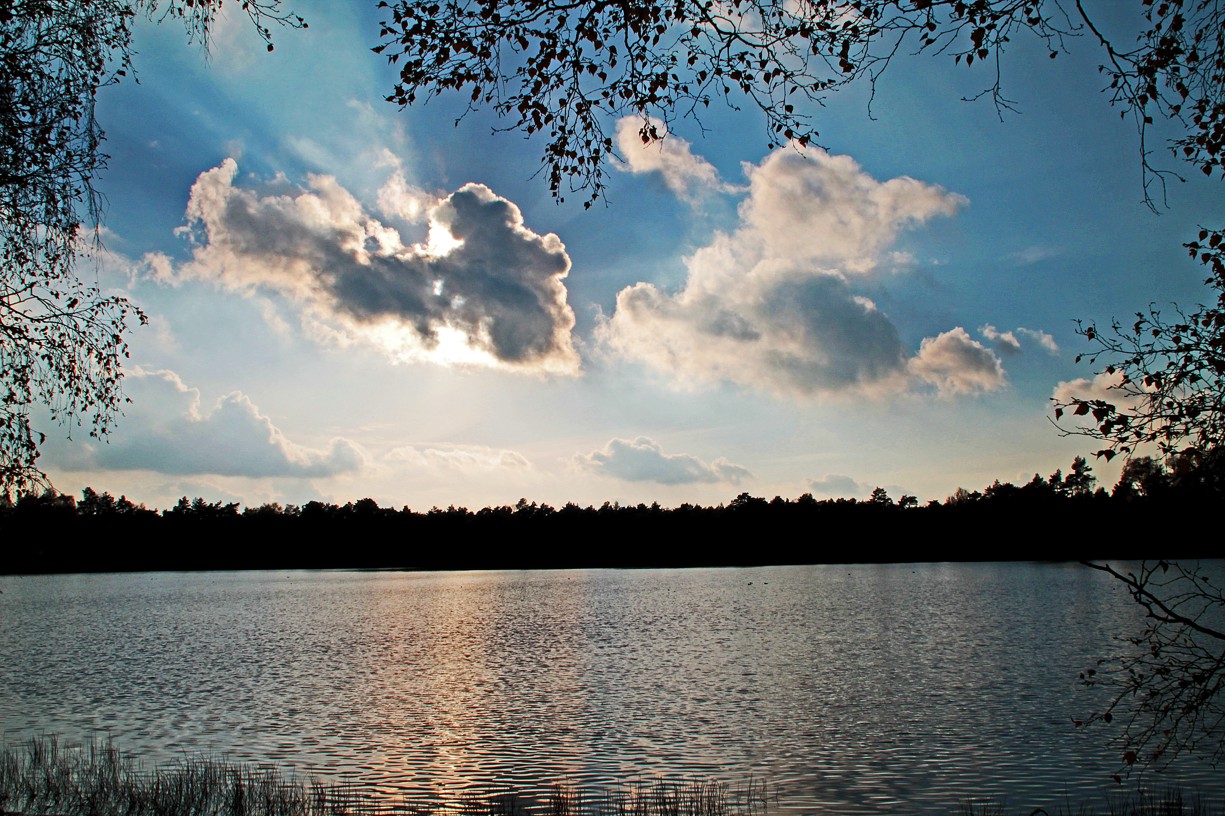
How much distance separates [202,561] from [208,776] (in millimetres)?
193452

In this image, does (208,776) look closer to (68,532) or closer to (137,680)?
(137,680)

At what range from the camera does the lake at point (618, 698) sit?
53.6 ft

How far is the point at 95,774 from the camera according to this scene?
1593cm

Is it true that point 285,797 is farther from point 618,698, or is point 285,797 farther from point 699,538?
point 699,538

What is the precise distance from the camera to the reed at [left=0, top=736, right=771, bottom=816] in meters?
13.4

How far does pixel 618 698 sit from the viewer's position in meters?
24.5

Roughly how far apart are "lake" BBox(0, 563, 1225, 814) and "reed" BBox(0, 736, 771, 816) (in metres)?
0.77

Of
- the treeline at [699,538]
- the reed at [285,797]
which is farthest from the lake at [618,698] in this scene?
the treeline at [699,538]

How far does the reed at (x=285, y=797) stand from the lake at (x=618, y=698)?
767 mm

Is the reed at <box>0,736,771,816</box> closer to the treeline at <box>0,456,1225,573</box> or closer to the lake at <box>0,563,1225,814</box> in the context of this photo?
the lake at <box>0,563,1225,814</box>

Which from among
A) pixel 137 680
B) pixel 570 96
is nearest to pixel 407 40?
pixel 570 96

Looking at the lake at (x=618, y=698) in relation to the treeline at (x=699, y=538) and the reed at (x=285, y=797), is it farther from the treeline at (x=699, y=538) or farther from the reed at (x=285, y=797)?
the treeline at (x=699, y=538)


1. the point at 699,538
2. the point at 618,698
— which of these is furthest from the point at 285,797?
the point at 699,538

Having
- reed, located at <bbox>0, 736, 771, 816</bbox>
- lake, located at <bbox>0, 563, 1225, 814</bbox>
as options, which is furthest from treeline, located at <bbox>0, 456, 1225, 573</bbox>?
reed, located at <bbox>0, 736, 771, 816</bbox>
